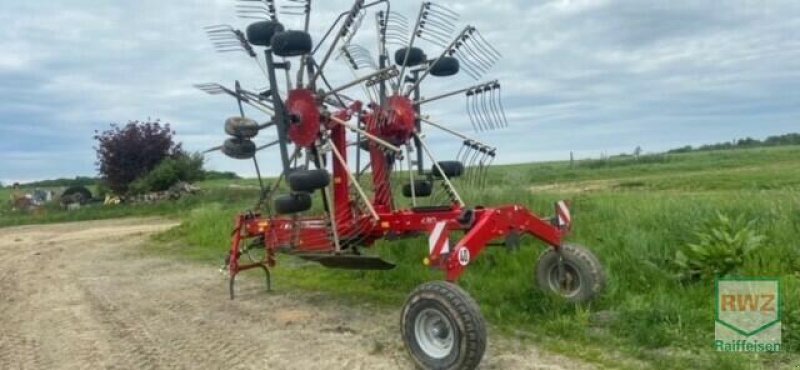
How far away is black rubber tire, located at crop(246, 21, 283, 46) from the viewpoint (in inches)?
301

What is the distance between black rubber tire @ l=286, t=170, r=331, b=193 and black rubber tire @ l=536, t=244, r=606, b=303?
7.44ft

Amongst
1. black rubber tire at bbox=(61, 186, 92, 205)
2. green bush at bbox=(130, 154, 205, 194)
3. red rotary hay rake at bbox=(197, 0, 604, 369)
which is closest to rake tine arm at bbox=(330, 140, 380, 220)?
red rotary hay rake at bbox=(197, 0, 604, 369)

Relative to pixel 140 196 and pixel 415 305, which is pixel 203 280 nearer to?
pixel 415 305

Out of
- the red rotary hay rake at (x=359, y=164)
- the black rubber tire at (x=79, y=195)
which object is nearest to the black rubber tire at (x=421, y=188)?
the red rotary hay rake at (x=359, y=164)

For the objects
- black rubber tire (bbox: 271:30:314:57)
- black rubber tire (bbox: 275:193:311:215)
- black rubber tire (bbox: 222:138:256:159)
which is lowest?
black rubber tire (bbox: 275:193:311:215)

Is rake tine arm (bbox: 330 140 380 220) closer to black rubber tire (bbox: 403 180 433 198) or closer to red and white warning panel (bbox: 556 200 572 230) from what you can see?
black rubber tire (bbox: 403 180 433 198)

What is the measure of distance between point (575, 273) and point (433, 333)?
79.5 inches

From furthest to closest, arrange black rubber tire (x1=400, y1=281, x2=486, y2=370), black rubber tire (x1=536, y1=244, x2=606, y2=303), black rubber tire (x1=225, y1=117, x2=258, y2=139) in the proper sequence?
black rubber tire (x1=225, y1=117, x2=258, y2=139)
black rubber tire (x1=536, y1=244, x2=606, y2=303)
black rubber tire (x1=400, y1=281, x2=486, y2=370)

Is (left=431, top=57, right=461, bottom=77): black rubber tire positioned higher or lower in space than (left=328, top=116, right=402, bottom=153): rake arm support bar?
higher

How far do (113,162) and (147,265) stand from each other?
21421 millimetres

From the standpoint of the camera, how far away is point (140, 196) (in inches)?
1207

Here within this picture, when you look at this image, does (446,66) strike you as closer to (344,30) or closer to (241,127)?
(344,30)

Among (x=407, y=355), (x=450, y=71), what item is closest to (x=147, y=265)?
(x=450, y=71)

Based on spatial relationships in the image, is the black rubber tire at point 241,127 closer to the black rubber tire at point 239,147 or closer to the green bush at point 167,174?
the black rubber tire at point 239,147
